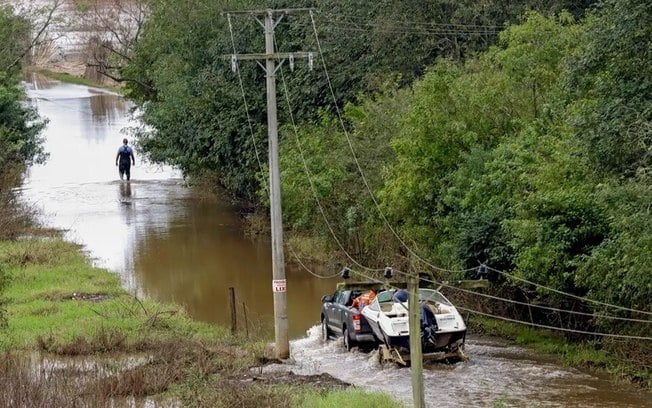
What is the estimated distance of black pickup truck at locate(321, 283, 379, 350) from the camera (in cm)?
2377

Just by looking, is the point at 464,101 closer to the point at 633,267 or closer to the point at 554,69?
the point at 554,69

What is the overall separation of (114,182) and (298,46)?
62.0 ft

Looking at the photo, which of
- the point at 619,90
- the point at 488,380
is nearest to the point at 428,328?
the point at 488,380

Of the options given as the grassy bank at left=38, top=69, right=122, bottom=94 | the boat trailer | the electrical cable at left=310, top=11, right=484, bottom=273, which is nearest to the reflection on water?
the electrical cable at left=310, top=11, right=484, bottom=273

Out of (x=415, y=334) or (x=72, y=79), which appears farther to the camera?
(x=72, y=79)

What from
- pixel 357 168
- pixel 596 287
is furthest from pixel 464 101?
pixel 596 287

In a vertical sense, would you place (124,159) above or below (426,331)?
above

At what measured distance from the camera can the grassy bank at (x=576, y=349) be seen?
21250mm

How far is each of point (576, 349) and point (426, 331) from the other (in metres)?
3.85

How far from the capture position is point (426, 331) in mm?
21500

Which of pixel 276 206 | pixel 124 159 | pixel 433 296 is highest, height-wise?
pixel 276 206

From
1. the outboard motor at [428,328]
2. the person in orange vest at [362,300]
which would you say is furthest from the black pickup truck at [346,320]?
the outboard motor at [428,328]

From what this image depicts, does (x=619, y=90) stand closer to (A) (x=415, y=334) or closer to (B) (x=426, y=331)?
(B) (x=426, y=331)

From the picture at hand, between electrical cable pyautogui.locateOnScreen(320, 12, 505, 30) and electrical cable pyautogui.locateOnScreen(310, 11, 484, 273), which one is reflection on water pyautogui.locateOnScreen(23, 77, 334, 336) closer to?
electrical cable pyautogui.locateOnScreen(310, 11, 484, 273)
